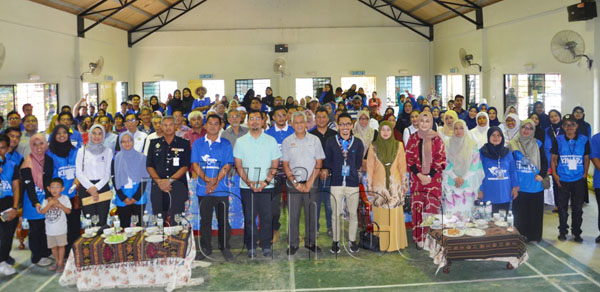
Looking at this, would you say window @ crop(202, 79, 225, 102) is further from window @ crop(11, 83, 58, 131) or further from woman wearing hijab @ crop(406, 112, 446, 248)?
woman wearing hijab @ crop(406, 112, 446, 248)

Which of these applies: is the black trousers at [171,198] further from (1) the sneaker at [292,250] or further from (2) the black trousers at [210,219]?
(1) the sneaker at [292,250]

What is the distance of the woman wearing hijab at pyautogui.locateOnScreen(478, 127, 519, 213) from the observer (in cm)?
554

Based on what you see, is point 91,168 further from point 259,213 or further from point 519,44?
point 519,44

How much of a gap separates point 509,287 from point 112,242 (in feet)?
11.4

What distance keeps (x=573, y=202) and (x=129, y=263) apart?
15.9 feet

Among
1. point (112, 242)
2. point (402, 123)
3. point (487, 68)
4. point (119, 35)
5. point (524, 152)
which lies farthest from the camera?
point (119, 35)

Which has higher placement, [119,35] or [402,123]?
[119,35]

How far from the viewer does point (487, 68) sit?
14156 mm

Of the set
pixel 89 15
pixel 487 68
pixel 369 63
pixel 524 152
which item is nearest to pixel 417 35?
pixel 369 63

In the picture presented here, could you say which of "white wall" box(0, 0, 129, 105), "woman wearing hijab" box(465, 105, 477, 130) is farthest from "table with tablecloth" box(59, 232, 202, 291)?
"white wall" box(0, 0, 129, 105)

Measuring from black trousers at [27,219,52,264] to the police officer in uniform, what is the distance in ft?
3.64

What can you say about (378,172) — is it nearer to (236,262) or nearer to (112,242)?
(236,262)

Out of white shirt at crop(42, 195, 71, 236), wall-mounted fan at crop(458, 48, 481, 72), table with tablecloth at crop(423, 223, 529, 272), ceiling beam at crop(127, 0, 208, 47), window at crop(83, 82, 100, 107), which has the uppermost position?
ceiling beam at crop(127, 0, 208, 47)

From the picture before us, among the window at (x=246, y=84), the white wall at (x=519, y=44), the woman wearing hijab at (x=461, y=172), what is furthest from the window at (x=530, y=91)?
the window at (x=246, y=84)
